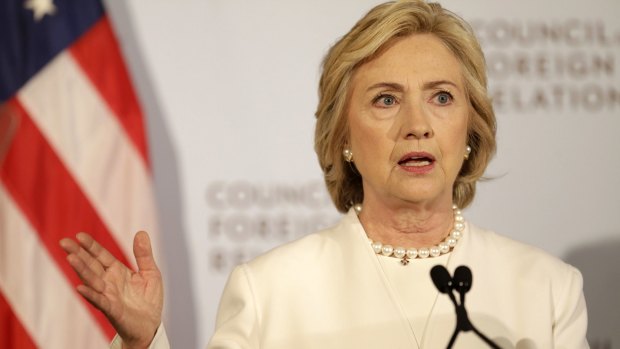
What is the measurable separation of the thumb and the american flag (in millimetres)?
1207

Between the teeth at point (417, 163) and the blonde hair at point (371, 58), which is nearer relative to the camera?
the teeth at point (417, 163)

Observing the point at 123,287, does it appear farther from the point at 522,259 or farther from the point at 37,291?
the point at 37,291

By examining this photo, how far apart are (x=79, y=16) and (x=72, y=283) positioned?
3.07ft

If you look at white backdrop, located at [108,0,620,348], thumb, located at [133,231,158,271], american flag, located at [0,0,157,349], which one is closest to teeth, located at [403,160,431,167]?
thumb, located at [133,231,158,271]

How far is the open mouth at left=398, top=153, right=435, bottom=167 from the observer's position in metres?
2.15

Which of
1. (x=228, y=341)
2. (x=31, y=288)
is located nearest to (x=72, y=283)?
(x=31, y=288)

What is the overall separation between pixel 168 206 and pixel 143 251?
1346 mm

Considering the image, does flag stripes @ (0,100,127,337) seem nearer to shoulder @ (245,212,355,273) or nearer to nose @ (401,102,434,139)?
shoulder @ (245,212,355,273)

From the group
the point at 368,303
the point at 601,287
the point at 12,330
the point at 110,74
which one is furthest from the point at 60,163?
the point at 601,287

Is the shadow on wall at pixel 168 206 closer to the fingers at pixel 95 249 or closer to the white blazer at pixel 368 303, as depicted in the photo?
the white blazer at pixel 368 303

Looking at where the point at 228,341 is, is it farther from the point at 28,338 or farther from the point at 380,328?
the point at 28,338

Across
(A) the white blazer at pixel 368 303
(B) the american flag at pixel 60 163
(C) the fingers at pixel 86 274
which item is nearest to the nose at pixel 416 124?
(A) the white blazer at pixel 368 303

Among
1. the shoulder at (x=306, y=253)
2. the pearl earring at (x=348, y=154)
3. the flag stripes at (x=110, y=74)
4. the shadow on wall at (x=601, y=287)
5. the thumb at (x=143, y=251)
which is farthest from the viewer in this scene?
the shadow on wall at (x=601, y=287)

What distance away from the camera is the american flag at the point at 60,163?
10.2ft
